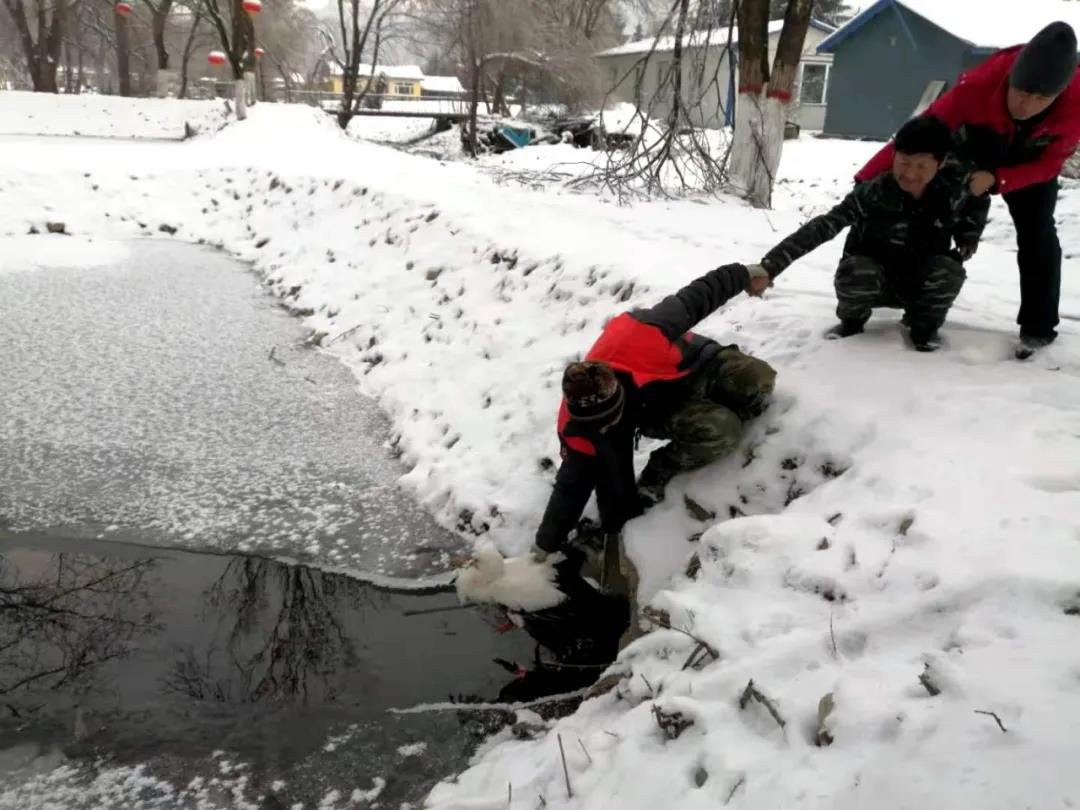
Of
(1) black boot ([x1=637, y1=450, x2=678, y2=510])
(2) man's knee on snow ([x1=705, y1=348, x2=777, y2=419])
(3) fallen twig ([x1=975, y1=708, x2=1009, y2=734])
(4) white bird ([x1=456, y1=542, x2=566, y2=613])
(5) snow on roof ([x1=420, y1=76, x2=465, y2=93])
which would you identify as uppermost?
(5) snow on roof ([x1=420, y1=76, x2=465, y2=93])

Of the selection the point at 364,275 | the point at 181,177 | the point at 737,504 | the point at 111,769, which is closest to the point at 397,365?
the point at 364,275

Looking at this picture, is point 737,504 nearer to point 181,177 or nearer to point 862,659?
point 862,659

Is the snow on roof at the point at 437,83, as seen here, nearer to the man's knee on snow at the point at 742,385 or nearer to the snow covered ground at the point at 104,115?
the snow covered ground at the point at 104,115

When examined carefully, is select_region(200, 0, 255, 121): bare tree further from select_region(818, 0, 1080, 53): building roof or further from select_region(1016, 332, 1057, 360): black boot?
select_region(1016, 332, 1057, 360): black boot

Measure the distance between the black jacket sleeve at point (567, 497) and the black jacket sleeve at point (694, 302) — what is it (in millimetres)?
668

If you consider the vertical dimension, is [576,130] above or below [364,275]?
above

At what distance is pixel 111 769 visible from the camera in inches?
106

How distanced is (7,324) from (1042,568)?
7731 mm

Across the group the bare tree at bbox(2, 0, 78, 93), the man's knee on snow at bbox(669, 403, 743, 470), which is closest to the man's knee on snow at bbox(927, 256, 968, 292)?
the man's knee on snow at bbox(669, 403, 743, 470)

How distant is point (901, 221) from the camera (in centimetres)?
357

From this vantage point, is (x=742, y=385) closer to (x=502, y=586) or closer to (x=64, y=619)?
(x=502, y=586)

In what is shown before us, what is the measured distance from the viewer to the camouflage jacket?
346cm

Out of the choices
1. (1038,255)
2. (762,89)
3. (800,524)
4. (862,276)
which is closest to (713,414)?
(800,524)

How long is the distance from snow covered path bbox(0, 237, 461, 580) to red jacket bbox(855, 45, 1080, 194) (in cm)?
305
